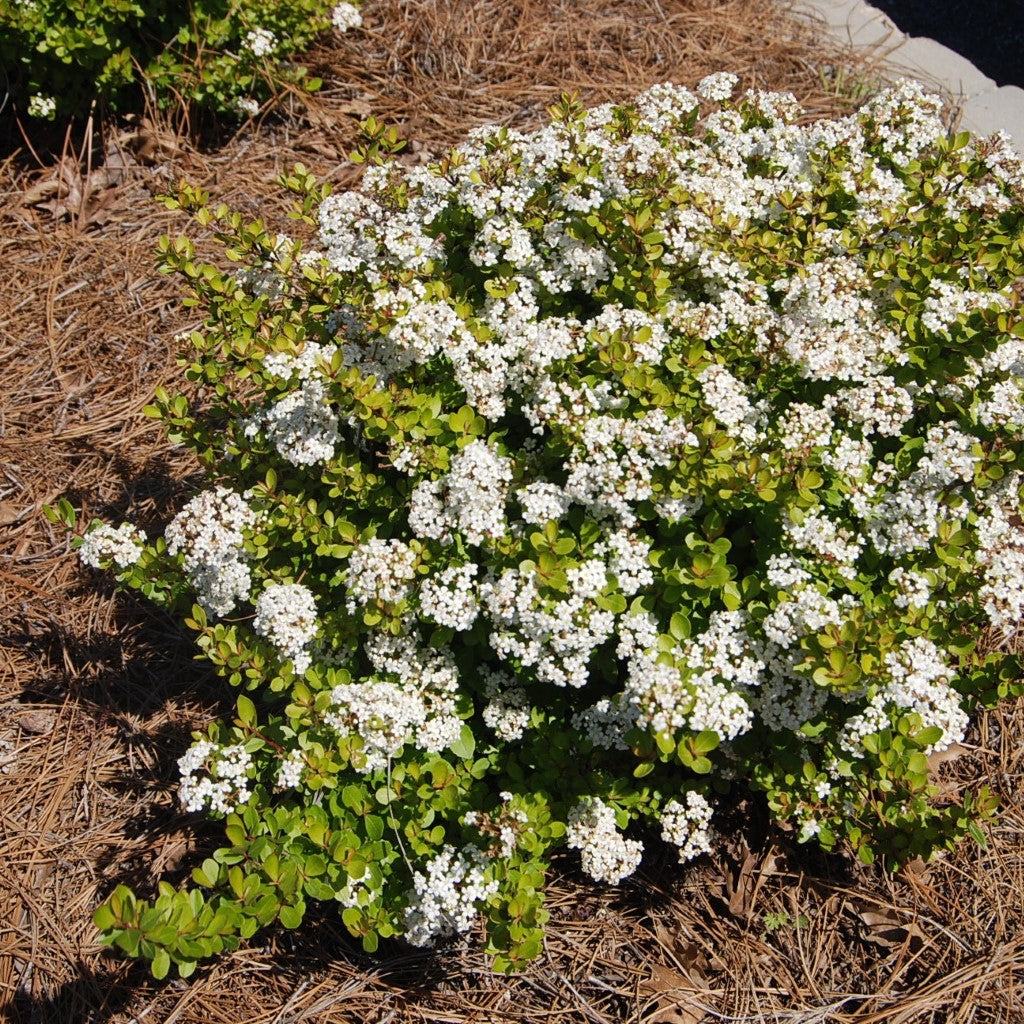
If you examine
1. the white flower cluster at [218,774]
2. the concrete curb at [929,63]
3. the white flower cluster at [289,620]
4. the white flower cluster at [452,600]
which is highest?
the concrete curb at [929,63]

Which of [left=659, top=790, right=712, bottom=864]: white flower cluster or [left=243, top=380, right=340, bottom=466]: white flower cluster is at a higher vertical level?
[left=243, top=380, right=340, bottom=466]: white flower cluster

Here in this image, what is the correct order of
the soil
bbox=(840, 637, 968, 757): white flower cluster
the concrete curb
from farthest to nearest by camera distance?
the soil → the concrete curb → bbox=(840, 637, 968, 757): white flower cluster

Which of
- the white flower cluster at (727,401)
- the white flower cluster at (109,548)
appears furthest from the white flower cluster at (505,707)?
the white flower cluster at (109,548)

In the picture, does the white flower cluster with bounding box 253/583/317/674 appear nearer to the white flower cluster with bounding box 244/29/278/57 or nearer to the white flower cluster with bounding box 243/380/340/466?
the white flower cluster with bounding box 243/380/340/466

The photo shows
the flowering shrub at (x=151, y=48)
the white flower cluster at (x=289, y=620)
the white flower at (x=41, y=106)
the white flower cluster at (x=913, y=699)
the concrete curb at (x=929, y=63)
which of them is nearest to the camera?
the white flower cluster at (x=913, y=699)

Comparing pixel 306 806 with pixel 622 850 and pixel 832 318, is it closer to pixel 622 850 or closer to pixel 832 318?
pixel 622 850

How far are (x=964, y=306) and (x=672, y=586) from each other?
50.4 inches

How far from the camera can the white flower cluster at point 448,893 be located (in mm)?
2666

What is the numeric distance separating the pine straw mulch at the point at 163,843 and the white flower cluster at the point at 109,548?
3.11 feet

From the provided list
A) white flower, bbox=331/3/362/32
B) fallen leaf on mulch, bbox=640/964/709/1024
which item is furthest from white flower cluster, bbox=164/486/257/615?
white flower, bbox=331/3/362/32

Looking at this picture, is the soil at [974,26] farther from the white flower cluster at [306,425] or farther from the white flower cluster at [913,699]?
the white flower cluster at [306,425]

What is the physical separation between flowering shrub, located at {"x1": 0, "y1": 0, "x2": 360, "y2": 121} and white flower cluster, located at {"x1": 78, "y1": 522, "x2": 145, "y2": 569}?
131 inches

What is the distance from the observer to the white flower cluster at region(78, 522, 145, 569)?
310cm

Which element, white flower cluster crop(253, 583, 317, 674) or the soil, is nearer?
white flower cluster crop(253, 583, 317, 674)
